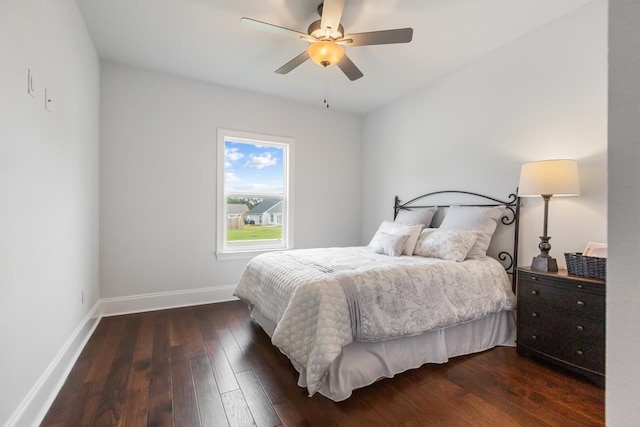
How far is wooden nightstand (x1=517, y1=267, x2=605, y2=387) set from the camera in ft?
6.16

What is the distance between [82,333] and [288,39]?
3.08 m

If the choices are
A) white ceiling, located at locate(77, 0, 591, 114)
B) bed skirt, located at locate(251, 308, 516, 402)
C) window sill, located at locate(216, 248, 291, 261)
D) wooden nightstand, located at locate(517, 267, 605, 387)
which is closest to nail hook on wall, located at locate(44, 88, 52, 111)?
white ceiling, located at locate(77, 0, 591, 114)

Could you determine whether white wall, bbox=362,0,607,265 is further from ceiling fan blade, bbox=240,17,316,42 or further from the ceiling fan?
ceiling fan blade, bbox=240,17,316,42

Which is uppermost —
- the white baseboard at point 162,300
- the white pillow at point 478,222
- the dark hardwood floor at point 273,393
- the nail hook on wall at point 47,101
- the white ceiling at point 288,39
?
the white ceiling at point 288,39

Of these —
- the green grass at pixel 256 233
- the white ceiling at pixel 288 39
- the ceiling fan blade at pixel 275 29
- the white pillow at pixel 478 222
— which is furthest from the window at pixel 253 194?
the white pillow at pixel 478 222

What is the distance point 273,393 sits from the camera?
5.92ft

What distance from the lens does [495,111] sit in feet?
9.53

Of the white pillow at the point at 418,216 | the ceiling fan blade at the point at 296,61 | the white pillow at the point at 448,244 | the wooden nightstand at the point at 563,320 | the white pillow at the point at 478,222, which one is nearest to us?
the wooden nightstand at the point at 563,320

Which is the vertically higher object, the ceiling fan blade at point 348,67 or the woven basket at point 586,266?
the ceiling fan blade at point 348,67

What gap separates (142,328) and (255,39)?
2910 millimetres

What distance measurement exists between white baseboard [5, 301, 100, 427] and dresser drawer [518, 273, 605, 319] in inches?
124

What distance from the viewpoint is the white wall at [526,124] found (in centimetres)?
221

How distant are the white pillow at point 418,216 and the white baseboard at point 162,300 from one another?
235cm

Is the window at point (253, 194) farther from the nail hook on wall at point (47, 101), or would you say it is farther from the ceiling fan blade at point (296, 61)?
the nail hook on wall at point (47, 101)
